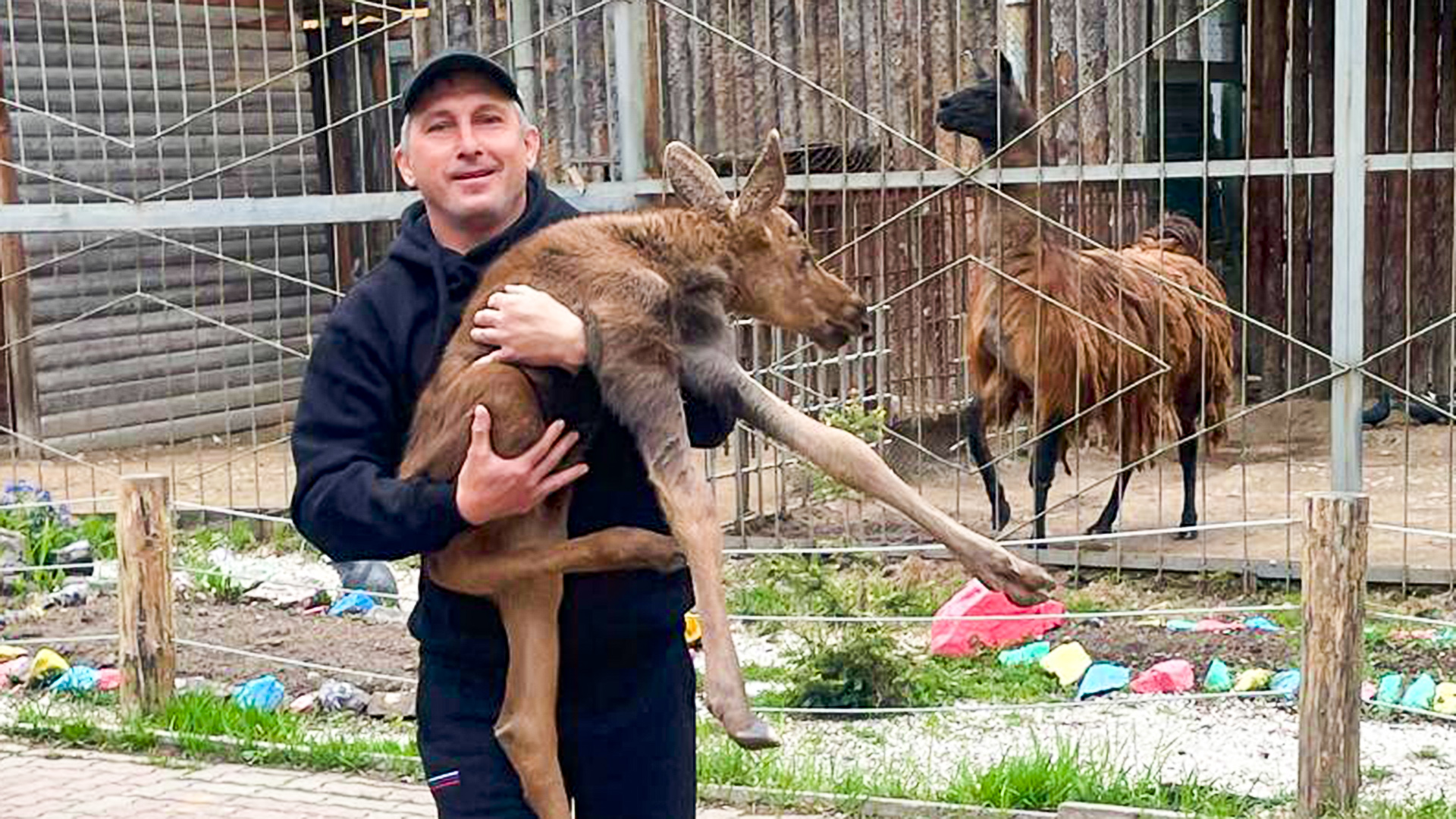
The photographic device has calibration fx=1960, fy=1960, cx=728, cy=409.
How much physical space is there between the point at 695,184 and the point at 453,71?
1.57ft

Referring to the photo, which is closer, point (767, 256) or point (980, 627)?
point (767, 256)

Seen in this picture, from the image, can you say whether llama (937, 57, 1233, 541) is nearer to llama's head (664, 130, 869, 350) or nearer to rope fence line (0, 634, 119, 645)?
rope fence line (0, 634, 119, 645)

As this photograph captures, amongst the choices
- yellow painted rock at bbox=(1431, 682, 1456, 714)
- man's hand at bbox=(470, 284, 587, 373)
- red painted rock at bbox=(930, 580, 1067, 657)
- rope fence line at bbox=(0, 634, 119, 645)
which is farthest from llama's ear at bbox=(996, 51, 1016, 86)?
man's hand at bbox=(470, 284, 587, 373)

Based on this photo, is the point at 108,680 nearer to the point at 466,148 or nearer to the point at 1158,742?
the point at 1158,742

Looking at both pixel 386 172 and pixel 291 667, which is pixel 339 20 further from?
pixel 291 667

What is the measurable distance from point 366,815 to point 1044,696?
2519 mm

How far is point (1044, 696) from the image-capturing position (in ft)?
23.9

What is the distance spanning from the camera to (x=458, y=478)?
3352 mm

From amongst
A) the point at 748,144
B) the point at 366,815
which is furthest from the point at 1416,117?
the point at 366,815

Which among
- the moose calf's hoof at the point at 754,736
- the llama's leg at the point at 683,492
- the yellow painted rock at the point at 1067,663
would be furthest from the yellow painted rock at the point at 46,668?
the moose calf's hoof at the point at 754,736

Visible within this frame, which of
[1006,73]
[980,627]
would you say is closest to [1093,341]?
[1006,73]

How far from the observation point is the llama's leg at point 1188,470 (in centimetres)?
1006

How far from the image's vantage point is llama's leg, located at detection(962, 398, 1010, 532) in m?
9.92

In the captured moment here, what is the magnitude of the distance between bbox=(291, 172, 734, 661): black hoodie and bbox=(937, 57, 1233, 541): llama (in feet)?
19.3
